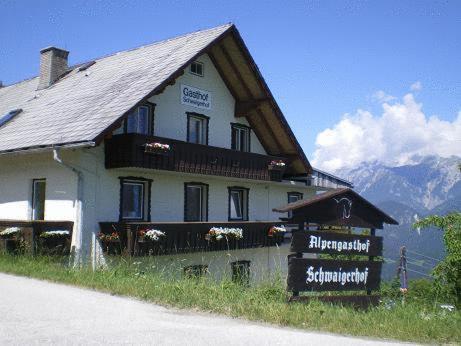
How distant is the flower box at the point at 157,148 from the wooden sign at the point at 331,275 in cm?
809

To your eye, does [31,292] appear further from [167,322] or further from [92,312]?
[167,322]

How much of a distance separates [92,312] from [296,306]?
322 centimetres

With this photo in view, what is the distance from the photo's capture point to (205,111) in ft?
69.7

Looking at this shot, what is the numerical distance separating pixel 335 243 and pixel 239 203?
12.5 meters

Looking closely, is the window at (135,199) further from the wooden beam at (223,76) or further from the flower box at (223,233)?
the wooden beam at (223,76)

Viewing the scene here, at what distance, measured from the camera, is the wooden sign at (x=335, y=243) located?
10047mm

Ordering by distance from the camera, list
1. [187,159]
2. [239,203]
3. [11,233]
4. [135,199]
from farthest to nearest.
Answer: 1. [239,203]
2. [187,159]
3. [135,199]
4. [11,233]

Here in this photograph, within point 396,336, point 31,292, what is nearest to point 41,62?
point 31,292

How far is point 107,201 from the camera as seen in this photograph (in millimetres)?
16922

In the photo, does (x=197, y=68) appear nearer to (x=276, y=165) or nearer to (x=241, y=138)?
(x=241, y=138)

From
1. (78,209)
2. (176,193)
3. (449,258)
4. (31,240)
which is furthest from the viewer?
(176,193)

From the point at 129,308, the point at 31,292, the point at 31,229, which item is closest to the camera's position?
the point at 129,308

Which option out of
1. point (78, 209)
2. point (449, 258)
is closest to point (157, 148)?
point (78, 209)

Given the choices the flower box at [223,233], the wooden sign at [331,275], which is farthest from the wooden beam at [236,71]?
the wooden sign at [331,275]
